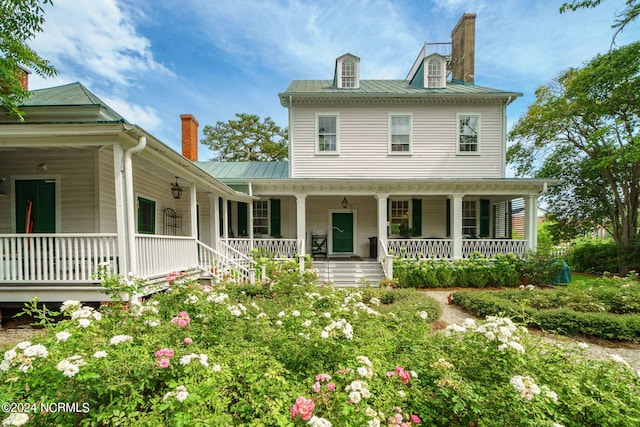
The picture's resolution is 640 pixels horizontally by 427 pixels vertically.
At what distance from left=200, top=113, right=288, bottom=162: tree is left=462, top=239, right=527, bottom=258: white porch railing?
1828 centimetres

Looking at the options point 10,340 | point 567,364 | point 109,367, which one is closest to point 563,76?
point 567,364

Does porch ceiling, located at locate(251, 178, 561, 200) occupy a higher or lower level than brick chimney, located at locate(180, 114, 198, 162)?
lower

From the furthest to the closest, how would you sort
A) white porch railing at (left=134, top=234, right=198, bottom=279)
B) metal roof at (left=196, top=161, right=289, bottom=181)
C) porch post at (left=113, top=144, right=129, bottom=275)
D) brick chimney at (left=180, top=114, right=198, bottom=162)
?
1. brick chimney at (left=180, top=114, right=198, bottom=162)
2. metal roof at (left=196, top=161, right=289, bottom=181)
3. white porch railing at (left=134, top=234, right=198, bottom=279)
4. porch post at (left=113, top=144, right=129, bottom=275)

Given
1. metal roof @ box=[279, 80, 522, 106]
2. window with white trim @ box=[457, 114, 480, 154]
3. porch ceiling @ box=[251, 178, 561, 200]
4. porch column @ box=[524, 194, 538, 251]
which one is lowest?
porch column @ box=[524, 194, 538, 251]

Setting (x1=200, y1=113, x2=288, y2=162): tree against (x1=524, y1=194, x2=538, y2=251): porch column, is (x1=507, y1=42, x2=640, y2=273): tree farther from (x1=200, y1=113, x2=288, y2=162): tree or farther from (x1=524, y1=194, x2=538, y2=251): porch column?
(x1=200, y1=113, x2=288, y2=162): tree

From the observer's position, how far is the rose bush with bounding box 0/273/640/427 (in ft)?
5.40

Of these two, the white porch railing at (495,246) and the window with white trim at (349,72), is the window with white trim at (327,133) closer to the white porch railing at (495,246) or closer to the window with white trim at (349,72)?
the window with white trim at (349,72)

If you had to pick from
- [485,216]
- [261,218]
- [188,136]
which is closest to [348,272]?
[261,218]

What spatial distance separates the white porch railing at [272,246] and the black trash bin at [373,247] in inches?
124

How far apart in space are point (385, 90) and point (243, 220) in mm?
Answer: 7837

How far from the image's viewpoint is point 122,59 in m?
9.91

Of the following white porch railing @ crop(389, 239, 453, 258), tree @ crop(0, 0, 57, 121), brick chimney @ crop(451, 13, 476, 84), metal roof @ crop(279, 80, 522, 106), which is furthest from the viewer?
brick chimney @ crop(451, 13, 476, 84)

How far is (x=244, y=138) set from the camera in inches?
985

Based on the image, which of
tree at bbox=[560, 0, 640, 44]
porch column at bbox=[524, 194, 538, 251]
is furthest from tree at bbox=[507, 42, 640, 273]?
porch column at bbox=[524, 194, 538, 251]
